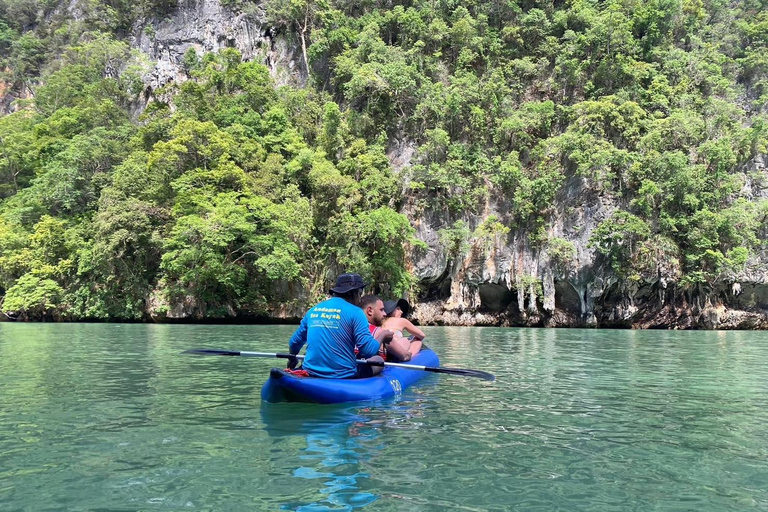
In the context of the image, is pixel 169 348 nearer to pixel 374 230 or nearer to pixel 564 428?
pixel 564 428

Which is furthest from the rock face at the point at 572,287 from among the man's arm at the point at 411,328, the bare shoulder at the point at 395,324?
the bare shoulder at the point at 395,324

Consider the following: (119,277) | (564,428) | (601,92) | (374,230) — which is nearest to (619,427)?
(564,428)

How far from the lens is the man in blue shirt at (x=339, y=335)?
219 inches

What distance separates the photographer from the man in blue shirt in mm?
5562

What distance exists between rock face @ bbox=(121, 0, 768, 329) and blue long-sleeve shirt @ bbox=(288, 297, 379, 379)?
21339 millimetres

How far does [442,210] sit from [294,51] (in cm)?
1783

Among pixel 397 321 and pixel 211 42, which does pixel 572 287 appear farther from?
pixel 211 42

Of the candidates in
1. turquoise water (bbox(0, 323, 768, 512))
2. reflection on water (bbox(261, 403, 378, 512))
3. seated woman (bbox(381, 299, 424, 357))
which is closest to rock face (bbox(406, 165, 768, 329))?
turquoise water (bbox(0, 323, 768, 512))

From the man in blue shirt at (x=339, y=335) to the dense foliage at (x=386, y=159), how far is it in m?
19.2

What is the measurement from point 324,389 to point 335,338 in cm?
55

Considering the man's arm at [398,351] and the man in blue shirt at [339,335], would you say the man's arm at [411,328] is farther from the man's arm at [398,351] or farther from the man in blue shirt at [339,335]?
the man in blue shirt at [339,335]

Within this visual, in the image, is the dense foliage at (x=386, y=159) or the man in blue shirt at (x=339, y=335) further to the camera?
the dense foliage at (x=386, y=159)

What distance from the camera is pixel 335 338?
560 centimetres

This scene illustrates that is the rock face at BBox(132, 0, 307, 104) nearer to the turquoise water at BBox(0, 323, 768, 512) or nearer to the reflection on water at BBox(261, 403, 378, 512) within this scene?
the turquoise water at BBox(0, 323, 768, 512)
